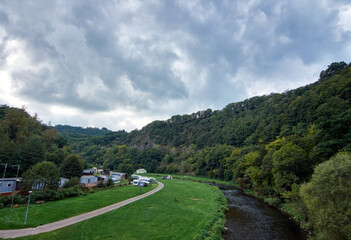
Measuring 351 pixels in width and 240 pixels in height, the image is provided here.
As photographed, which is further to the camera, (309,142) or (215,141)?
(215,141)

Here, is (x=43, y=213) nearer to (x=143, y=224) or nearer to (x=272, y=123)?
(x=143, y=224)

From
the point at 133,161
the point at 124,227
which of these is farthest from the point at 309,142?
the point at 133,161

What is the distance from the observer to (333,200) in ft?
50.5

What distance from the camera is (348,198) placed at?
14281mm

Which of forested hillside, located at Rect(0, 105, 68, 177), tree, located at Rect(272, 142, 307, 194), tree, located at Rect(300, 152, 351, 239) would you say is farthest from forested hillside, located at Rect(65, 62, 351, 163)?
forested hillside, located at Rect(0, 105, 68, 177)

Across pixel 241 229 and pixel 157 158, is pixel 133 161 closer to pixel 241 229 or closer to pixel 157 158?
pixel 157 158

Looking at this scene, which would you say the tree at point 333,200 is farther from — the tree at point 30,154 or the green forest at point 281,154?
the tree at point 30,154

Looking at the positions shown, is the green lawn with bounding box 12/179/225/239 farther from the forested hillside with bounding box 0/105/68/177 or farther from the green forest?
the forested hillside with bounding box 0/105/68/177

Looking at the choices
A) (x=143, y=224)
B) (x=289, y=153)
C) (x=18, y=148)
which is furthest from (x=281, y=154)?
(x=18, y=148)

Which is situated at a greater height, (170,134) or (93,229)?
(170,134)

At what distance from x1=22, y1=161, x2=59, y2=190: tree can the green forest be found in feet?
46.6

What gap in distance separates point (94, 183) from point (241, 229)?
41.6 m

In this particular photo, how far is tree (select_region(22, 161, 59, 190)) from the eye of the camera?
3044 centimetres

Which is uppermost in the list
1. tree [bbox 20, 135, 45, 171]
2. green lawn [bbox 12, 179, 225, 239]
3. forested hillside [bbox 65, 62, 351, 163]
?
forested hillside [bbox 65, 62, 351, 163]
